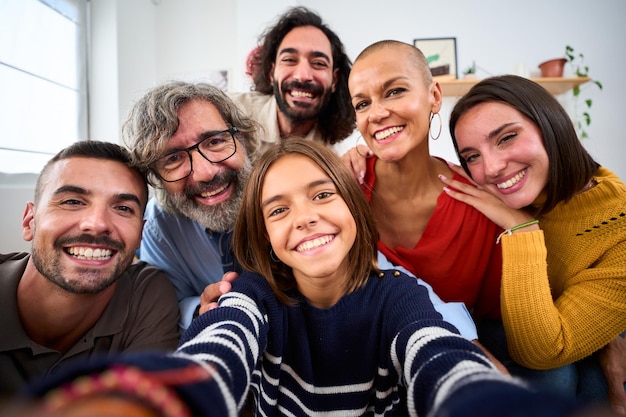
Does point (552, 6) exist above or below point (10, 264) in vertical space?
above

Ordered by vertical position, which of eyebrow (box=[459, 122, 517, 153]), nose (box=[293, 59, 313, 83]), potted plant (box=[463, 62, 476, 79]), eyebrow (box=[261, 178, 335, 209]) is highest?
potted plant (box=[463, 62, 476, 79])

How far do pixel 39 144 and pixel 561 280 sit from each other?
313 centimetres

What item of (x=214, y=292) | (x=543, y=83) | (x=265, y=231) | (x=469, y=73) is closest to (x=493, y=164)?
(x=265, y=231)

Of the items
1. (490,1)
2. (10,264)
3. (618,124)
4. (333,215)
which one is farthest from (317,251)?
(618,124)

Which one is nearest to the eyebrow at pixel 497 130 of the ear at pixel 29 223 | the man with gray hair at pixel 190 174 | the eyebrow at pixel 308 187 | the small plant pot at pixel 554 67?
the eyebrow at pixel 308 187

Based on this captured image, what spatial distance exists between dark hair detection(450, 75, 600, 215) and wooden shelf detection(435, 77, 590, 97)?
8.06 ft

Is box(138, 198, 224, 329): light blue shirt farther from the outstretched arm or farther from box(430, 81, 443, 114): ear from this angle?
the outstretched arm

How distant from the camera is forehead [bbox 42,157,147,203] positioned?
1134 mm

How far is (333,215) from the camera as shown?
101 cm

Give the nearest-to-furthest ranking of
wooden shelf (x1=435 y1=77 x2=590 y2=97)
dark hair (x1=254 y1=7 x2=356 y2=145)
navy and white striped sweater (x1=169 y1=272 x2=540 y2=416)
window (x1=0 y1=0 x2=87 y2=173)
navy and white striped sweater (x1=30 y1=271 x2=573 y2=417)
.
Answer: navy and white striped sweater (x1=30 y1=271 x2=573 y2=417) → navy and white striped sweater (x1=169 y1=272 x2=540 y2=416) → dark hair (x1=254 y1=7 x2=356 y2=145) → window (x1=0 y1=0 x2=87 y2=173) → wooden shelf (x1=435 y1=77 x2=590 y2=97)

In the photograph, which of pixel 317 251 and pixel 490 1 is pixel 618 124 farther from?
pixel 317 251

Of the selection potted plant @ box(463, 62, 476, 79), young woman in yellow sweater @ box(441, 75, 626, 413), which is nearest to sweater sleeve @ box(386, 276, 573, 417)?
young woman in yellow sweater @ box(441, 75, 626, 413)

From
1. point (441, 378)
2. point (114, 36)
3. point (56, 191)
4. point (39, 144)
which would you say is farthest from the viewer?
point (114, 36)

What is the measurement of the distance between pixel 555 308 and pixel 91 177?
58.1 inches
